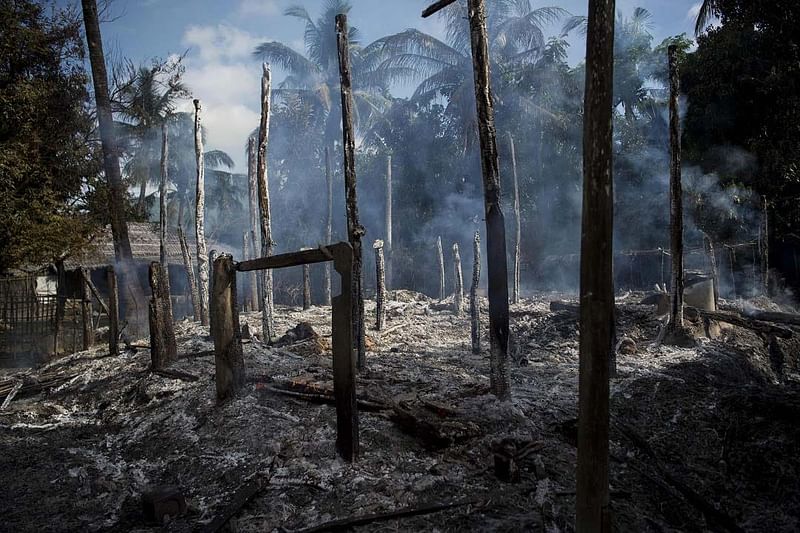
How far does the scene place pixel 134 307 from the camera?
14070 millimetres

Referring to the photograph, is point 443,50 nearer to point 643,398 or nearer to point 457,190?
point 457,190

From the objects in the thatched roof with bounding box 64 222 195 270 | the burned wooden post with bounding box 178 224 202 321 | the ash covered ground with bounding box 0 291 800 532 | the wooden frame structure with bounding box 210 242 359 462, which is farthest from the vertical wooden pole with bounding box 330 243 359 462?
the thatched roof with bounding box 64 222 195 270

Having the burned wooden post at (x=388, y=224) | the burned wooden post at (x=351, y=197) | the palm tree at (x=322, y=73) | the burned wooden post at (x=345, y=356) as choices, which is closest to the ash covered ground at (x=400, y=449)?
the burned wooden post at (x=345, y=356)

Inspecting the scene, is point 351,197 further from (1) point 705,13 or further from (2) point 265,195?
(1) point 705,13

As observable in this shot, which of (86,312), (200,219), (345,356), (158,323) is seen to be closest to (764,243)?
(345,356)

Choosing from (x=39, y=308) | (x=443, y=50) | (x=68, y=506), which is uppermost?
(x=443, y=50)

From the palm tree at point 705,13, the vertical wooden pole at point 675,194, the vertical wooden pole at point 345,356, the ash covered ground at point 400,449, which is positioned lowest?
the ash covered ground at point 400,449

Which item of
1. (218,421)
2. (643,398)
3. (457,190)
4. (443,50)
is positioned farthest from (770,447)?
(443,50)

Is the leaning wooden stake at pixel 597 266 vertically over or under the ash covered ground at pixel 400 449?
over

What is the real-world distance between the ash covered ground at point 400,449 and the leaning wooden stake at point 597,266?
3.95 ft

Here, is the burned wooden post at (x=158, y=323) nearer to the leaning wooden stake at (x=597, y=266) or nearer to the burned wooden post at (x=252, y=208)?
the burned wooden post at (x=252, y=208)

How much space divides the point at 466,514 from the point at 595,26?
11.9 ft

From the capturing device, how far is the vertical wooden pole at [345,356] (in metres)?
4.84

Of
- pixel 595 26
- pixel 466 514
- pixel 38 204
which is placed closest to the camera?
→ pixel 595 26
